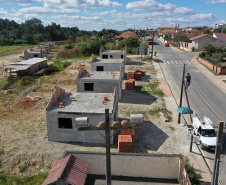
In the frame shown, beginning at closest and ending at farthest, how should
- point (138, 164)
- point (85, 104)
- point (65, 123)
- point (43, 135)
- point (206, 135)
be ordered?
point (138, 164)
point (206, 135)
point (65, 123)
point (85, 104)
point (43, 135)

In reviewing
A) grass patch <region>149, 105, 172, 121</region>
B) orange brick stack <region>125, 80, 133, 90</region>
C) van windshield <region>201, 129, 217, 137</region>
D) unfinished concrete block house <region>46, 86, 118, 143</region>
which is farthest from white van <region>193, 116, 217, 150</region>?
orange brick stack <region>125, 80, 133, 90</region>

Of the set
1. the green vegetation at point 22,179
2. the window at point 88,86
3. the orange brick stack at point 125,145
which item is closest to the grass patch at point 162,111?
the orange brick stack at point 125,145

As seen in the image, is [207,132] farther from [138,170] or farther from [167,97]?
[167,97]

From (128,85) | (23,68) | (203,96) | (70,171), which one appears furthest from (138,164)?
(23,68)

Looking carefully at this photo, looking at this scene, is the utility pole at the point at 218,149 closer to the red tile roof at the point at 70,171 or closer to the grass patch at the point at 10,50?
the red tile roof at the point at 70,171

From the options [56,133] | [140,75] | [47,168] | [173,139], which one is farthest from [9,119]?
[140,75]

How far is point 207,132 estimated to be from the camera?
1730 cm

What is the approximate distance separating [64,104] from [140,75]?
2022 cm

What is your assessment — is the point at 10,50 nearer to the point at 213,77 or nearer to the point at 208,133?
the point at 213,77

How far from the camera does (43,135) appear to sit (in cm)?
1947

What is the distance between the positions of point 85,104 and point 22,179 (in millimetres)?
7636

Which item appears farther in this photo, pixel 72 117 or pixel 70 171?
pixel 72 117

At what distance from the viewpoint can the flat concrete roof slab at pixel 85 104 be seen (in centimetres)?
1789

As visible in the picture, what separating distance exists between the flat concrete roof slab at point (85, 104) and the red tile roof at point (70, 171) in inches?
227
